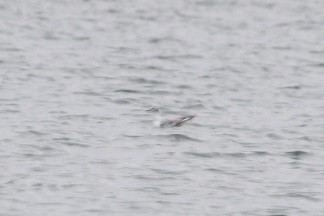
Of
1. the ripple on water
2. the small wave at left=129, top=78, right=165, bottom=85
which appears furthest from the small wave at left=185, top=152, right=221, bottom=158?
A: the small wave at left=129, top=78, right=165, bottom=85

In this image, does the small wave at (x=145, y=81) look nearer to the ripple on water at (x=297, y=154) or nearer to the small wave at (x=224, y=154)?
the small wave at (x=224, y=154)

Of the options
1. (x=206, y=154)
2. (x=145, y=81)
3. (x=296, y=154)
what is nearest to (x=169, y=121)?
(x=206, y=154)

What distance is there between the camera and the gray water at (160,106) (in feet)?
56.2

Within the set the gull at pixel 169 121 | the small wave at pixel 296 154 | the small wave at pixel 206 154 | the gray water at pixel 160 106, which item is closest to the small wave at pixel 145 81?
the gray water at pixel 160 106

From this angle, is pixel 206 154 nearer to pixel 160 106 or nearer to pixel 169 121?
pixel 169 121

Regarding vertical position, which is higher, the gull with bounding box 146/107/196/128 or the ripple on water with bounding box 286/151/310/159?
the gull with bounding box 146/107/196/128

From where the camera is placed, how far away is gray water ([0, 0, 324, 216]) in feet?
56.2

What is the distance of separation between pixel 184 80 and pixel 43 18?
967 centimetres

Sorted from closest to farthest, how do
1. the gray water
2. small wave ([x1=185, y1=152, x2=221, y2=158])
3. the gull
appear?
the gray water, small wave ([x1=185, y1=152, x2=221, y2=158]), the gull

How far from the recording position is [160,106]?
2347cm

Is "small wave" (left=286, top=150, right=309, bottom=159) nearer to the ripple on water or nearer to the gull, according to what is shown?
the ripple on water

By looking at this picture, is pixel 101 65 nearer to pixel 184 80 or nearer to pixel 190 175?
pixel 184 80

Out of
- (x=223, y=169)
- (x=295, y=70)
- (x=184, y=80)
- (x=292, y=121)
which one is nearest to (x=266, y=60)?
(x=295, y=70)

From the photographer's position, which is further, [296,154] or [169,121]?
[169,121]
